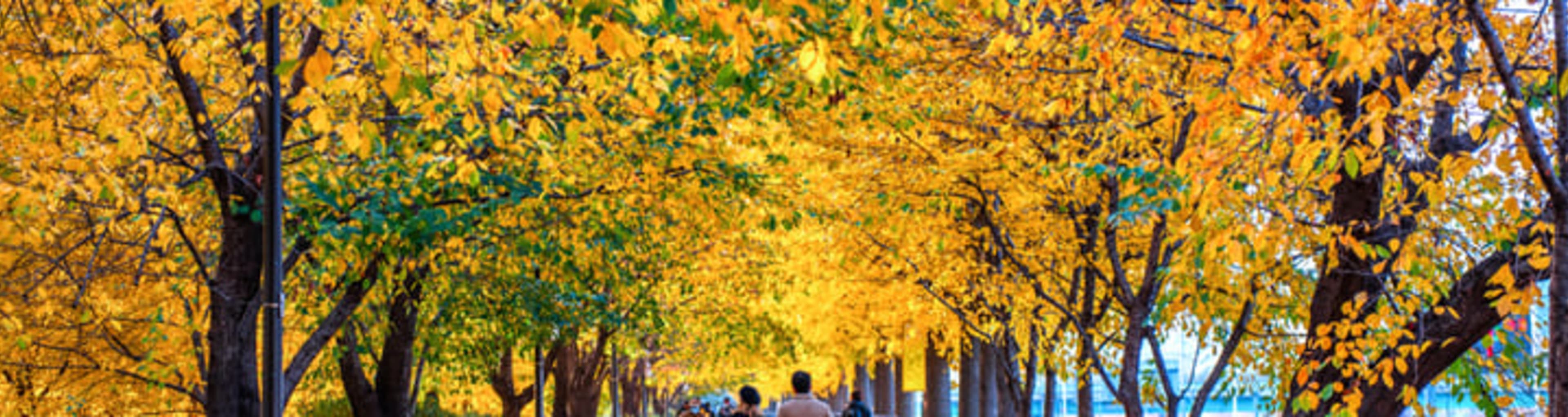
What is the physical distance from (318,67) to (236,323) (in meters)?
5.44

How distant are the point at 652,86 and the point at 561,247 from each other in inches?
149

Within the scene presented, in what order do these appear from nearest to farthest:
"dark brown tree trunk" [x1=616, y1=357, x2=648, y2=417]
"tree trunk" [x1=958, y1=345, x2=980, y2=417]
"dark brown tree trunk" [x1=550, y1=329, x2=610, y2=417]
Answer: "tree trunk" [x1=958, y1=345, x2=980, y2=417]
"dark brown tree trunk" [x1=550, y1=329, x2=610, y2=417]
"dark brown tree trunk" [x1=616, y1=357, x2=648, y2=417]

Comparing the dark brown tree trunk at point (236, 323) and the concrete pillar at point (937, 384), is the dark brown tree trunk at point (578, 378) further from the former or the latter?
the dark brown tree trunk at point (236, 323)

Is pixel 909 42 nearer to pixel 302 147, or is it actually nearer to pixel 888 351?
pixel 302 147

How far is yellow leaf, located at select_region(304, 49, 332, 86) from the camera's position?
5012 millimetres

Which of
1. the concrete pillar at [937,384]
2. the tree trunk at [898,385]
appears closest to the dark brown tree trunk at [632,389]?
the tree trunk at [898,385]

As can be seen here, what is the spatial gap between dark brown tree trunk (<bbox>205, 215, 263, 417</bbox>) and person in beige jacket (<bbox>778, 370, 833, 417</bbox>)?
5480mm

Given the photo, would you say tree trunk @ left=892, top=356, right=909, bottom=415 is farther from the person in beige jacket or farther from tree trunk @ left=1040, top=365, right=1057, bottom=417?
the person in beige jacket

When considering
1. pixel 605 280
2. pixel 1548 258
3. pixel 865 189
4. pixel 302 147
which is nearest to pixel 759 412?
pixel 605 280

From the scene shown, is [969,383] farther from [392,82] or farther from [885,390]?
[392,82]

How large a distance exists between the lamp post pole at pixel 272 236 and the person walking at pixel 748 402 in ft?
26.0

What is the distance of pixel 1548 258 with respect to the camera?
5.73 m

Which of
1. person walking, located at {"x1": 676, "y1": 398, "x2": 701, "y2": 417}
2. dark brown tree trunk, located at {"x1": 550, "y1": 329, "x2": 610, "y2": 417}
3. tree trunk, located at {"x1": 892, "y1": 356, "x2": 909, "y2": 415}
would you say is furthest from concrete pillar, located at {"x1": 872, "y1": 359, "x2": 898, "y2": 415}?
dark brown tree trunk, located at {"x1": 550, "y1": 329, "x2": 610, "y2": 417}

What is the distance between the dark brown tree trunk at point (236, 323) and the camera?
Result: 989 cm
